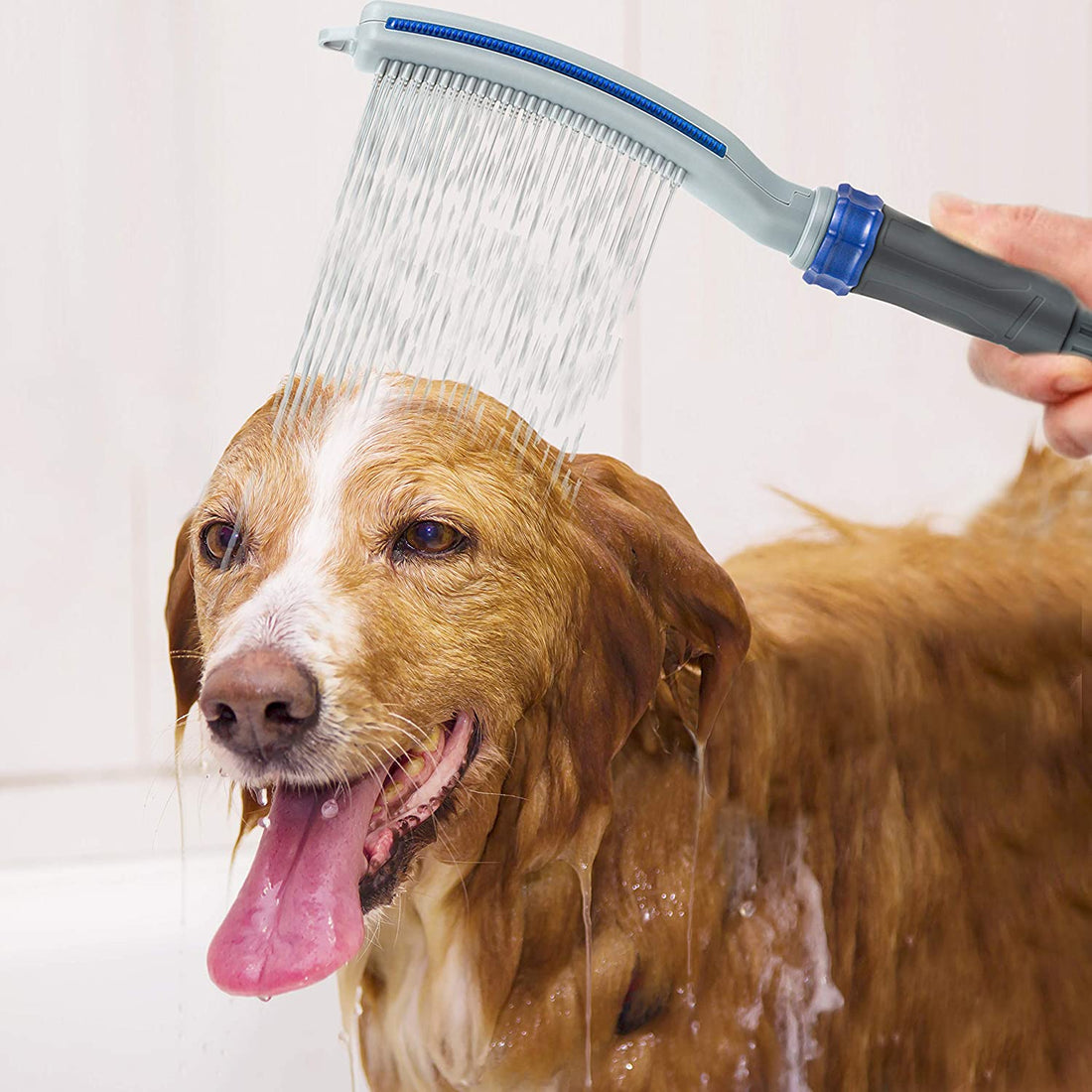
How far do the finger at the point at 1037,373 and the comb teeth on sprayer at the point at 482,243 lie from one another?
0.25m

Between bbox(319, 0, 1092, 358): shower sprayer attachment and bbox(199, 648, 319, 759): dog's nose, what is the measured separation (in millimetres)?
346

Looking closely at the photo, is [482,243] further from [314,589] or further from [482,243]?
[314,589]

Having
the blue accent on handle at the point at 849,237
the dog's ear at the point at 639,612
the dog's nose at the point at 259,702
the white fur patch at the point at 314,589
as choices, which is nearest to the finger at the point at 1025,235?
the blue accent on handle at the point at 849,237

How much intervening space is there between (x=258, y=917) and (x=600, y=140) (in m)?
0.53

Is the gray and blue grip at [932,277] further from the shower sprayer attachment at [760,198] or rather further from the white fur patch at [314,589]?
the white fur patch at [314,589]

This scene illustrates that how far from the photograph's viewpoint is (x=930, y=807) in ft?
3.43

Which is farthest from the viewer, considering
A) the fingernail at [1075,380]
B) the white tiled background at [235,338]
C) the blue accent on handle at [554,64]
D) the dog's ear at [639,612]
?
the white tiled background at [235,338]

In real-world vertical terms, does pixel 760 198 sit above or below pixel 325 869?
above

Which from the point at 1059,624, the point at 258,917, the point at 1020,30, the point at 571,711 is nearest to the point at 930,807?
the point at 1059,624

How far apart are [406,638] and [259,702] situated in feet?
0.39

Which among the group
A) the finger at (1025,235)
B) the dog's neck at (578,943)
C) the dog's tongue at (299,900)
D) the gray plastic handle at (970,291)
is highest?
the finger at (1025,235)

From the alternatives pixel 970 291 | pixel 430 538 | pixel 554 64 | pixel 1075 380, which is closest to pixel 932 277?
pixel 970 291

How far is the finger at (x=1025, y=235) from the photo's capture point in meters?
0.81

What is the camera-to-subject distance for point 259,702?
0.67 meters
